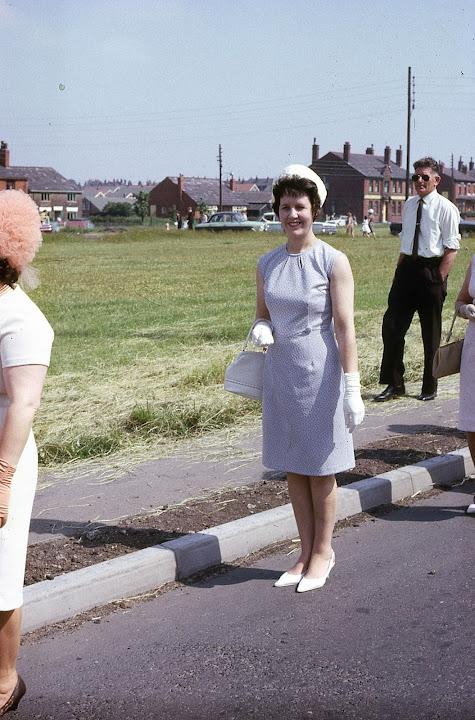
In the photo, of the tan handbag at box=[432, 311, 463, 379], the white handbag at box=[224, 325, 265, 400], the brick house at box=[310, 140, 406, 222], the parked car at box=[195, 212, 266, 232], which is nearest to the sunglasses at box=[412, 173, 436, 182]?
the tan handbag at box=[432, 311, 463, 379]

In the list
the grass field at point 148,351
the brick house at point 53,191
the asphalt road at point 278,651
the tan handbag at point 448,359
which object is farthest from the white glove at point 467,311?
the brick house at point 53,191

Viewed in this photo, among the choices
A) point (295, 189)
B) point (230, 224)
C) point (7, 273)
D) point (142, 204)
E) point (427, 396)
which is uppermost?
point (295, 189)

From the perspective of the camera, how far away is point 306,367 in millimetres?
5207

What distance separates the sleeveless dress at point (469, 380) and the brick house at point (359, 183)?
13952 centimetres

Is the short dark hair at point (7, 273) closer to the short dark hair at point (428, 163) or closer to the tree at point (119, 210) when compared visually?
the short dark hair at point (428, 163)

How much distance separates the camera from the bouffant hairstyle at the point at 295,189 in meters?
5.11

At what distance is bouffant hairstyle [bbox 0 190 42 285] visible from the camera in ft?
12.1

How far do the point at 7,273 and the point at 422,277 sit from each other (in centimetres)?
656

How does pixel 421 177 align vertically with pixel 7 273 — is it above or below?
above

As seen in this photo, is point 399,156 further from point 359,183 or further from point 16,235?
point 16,235

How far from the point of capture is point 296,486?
5.41 meters

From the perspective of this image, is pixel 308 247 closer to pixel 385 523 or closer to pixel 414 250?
pixel 385 523

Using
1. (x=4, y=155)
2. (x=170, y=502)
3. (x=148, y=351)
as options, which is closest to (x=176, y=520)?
(x=170, y=502)

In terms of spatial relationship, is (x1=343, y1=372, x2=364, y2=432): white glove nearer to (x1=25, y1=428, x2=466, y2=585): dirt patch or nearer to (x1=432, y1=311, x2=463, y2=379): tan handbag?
(x1=25, y1=428, x2=466, y2=585): dirt patch
